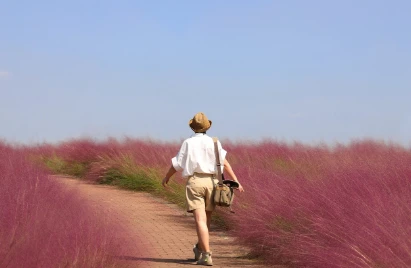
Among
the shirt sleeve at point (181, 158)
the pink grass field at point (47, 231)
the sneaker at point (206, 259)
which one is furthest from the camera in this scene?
the shirt sleeve at point (181, 158)

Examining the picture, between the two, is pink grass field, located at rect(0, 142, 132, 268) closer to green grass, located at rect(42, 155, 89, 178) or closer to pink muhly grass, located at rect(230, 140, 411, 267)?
pink muhly grass, located at rect(230, 140, 411, 267)

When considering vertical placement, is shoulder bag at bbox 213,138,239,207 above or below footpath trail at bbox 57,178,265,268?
above

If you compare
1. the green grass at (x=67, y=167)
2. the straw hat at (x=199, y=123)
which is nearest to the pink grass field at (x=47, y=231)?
the straw hat at (x=199, y=123)

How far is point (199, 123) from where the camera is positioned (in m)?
9.19

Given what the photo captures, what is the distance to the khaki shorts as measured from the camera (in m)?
9.02

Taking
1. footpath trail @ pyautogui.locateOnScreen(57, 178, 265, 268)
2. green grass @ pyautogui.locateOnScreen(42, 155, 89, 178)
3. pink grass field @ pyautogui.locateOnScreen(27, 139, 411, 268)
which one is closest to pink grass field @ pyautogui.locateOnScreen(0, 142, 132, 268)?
footpath trail @ pyautogui.locateOnScreen(57, 178, 265, 268)

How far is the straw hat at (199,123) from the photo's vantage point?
9.19 metres

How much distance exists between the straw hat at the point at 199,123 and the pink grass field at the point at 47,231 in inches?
58.2

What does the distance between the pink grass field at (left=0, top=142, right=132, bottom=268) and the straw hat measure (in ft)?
4.85

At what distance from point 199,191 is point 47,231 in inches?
100

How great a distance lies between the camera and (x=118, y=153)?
22219mm

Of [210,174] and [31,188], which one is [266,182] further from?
[31,188]

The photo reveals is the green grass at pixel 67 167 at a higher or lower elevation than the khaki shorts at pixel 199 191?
lower

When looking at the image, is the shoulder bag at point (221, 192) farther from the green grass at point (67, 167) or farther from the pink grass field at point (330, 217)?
the green grass at point (67, 167)
